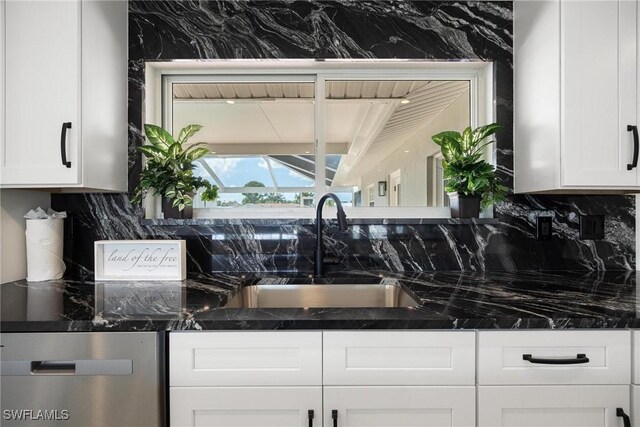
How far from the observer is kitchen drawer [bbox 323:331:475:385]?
1149mm

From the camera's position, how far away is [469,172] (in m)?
1.77

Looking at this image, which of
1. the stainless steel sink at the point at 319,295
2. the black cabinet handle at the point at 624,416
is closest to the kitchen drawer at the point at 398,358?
the black cabinet handle at the point at 624,416

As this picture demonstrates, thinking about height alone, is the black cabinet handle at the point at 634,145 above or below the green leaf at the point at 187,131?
below

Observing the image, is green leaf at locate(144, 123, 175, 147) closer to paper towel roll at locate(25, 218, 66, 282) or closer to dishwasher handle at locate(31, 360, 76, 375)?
paper towel roll at locate(25, 218, 66, 282)

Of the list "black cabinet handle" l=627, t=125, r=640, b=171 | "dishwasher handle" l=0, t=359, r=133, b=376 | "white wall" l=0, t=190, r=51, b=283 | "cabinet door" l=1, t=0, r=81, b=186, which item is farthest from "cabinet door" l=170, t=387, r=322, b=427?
"black cabinet handle" l=627, t=125, r=640, b=171

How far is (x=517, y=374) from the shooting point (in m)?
1.15

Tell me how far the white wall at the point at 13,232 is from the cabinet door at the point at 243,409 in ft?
3.41

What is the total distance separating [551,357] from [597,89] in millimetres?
1047

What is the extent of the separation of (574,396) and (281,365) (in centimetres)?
84

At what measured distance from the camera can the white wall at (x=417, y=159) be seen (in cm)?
206

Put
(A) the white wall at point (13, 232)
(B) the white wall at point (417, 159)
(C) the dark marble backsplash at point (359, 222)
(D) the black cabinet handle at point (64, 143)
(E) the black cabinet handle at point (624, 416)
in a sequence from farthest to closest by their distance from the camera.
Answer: (B) the white wall at point (417, 159), (C) the dark marble backsplash at point (359, 222), (A) the white wall at point (13, 232), (D) the black cabinet handle at point (64, 143), (E) the black cabinet handle at point (624, 416)

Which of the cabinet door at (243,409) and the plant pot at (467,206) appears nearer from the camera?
the cabinet door at (243,409)

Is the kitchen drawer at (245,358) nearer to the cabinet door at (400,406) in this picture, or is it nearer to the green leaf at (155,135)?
the cabinet door at (400,406)

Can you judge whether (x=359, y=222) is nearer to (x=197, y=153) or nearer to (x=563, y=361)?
(x=197, y=153)
